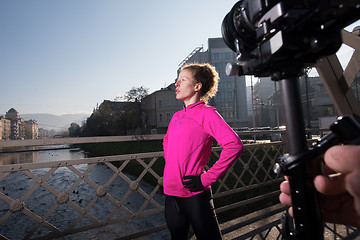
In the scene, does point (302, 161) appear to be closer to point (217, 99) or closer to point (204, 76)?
point (204, 76)

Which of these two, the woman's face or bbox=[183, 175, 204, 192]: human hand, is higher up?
the woman's face

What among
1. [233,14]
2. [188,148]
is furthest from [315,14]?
[188,148]

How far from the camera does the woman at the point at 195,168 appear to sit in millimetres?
1448

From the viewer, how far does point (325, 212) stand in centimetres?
62

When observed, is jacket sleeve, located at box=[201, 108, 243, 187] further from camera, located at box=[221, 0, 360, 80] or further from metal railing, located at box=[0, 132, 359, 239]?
metal railing, located at box=[0, 132, 359, 239]

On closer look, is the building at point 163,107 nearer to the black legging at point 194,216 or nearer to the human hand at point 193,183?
the black legging at point 194,216

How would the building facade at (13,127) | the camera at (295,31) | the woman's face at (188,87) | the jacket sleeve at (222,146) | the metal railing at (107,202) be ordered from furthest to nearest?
the building facade at (13,127) < the metal railing at (107,202) < the woman's face at (188,87) < the jacket sleeve at (222,146) < the camera at (295,31)

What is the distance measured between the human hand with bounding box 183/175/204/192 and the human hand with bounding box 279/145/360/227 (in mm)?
786

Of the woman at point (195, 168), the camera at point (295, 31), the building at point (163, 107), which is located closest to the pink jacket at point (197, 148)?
the woman at point (195, 168)

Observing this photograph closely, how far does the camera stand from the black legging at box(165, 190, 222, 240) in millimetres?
1457

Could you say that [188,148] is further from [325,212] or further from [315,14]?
[315,14]

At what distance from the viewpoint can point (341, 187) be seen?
530 millimetres

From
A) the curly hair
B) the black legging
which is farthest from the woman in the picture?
the curly hair

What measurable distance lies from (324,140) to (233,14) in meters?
0.72
